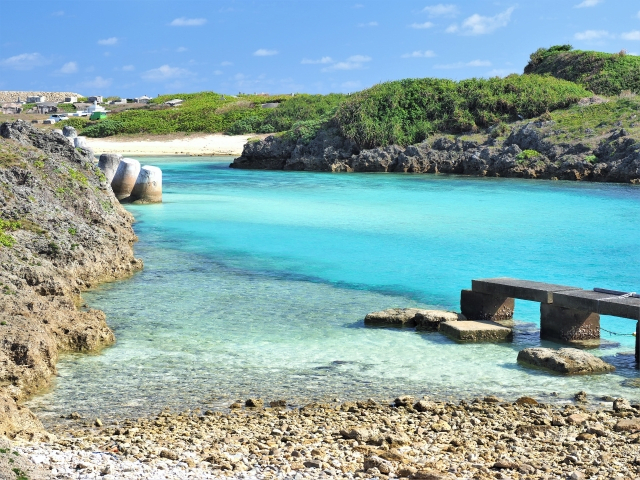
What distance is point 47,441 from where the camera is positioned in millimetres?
5578

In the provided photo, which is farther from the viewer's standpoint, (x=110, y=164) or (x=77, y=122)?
(x=77, y=122)

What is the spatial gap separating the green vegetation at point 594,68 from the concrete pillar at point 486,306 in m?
33.2

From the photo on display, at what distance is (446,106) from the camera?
A: 4050 centimetres

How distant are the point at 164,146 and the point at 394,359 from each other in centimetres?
4716

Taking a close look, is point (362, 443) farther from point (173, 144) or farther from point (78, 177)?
point (173, 144)

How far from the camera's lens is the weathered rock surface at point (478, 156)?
3128 cm

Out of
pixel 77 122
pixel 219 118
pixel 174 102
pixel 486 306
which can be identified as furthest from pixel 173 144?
pixel 486 306

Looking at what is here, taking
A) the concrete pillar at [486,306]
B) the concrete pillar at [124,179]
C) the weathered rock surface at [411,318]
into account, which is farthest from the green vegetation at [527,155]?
the weathered rock surface at [411,318]

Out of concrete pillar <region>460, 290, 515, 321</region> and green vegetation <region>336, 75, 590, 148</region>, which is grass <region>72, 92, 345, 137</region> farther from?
concrete pillar <region>460, 290, 515, 321</region>

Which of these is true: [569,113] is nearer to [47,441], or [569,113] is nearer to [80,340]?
[80,340]

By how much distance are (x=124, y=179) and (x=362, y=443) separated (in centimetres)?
1850

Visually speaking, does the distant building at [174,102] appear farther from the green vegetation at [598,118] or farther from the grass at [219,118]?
the green vegetation at [598,118]

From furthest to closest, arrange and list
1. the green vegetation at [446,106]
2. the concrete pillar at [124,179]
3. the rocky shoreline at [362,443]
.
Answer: the green vegetation at [446,106]
the concrete pillar at [124,179]
the rocky shoreline at [362,443]

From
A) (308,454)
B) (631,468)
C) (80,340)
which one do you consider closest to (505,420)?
(631,468)
